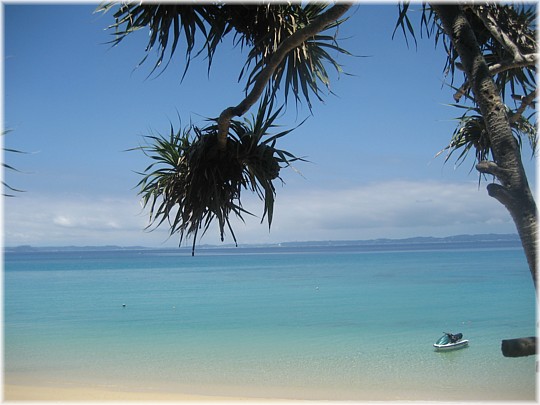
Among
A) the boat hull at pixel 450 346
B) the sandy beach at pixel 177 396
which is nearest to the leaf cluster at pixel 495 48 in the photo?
the sandy beach at pixel 177 396

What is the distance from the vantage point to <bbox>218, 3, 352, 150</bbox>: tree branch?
2922 mm

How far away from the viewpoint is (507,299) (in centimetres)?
2256

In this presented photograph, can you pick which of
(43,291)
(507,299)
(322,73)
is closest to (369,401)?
(322,73)

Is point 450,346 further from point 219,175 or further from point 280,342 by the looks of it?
point 219,175

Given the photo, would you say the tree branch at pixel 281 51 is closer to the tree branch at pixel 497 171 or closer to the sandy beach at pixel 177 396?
the tree branch at pixel 497 171

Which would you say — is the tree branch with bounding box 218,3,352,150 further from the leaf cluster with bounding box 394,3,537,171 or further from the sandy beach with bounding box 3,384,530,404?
the sandy beach with bounding box 3,384,530,404

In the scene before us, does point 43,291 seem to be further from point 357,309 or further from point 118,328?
point 357,309

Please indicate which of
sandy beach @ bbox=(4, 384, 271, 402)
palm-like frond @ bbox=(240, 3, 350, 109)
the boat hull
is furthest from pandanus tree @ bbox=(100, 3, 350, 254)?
the boat hull

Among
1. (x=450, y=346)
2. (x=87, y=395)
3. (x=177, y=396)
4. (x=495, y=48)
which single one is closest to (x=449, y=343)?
(x=450, y=346)

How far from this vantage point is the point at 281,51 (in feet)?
9.89

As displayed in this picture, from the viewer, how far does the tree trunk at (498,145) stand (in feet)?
7.38

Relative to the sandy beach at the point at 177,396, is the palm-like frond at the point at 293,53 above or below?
→ above

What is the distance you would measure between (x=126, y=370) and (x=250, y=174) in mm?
8556

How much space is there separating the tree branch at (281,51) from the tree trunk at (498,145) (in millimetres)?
466
